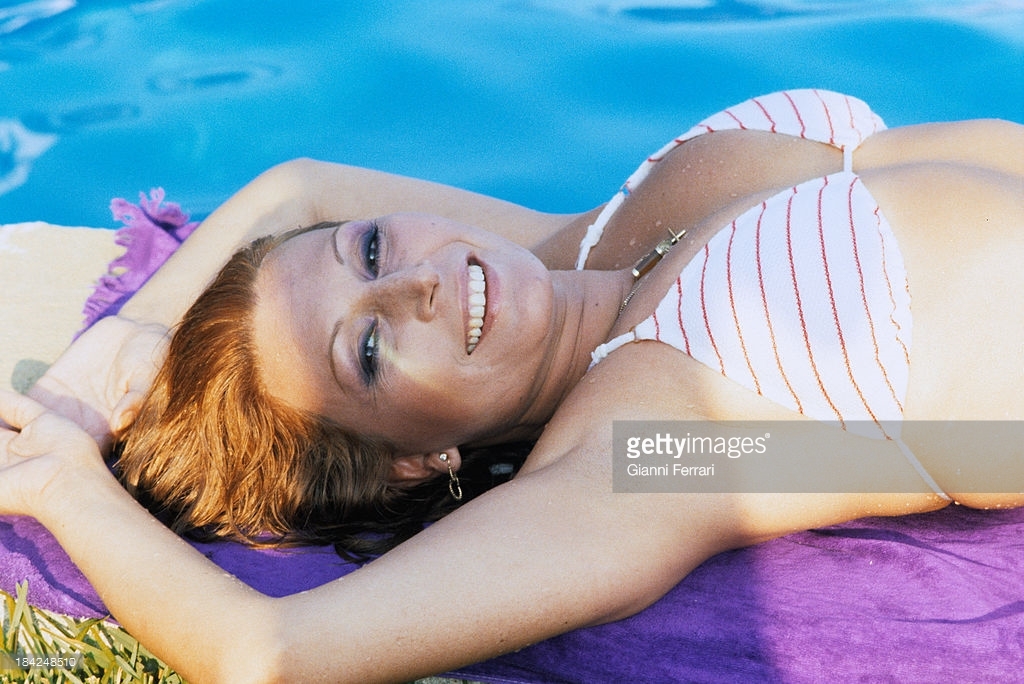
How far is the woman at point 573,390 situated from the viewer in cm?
188

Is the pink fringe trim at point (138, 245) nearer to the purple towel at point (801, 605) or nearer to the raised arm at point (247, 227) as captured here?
the raised arm at point (247, 227)

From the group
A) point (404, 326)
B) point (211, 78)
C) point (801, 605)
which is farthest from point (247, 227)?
point (211, 78)

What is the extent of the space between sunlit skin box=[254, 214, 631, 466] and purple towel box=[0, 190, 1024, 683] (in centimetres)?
41

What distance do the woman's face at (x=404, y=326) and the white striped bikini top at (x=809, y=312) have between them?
12.6 inches

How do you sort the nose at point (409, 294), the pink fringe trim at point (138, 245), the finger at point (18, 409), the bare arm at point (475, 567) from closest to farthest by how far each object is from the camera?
the bare arm at point (475, 567) < the nose at point (409, 294) < the finger at point (18, 409) < the pink fringe trim at point (138, 245)

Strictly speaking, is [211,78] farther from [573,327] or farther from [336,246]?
[573,327]

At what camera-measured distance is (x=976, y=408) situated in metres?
2.11

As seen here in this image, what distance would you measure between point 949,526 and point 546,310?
3.62ft

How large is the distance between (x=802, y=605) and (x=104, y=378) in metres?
1.89

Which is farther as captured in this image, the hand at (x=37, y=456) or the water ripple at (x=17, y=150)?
the water ripple at (x=17, y=150)

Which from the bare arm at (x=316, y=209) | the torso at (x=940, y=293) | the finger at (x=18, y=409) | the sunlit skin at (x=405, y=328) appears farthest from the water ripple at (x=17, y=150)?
the torso at (x=940, y=293)

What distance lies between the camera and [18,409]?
249 cm

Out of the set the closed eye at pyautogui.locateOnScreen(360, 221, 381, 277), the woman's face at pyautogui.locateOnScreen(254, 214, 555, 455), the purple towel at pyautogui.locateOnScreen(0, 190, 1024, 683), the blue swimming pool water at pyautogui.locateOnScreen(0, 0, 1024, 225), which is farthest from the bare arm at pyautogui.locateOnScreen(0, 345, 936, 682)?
the blue swimming pool water at pyautogui.locateOnScreen(0, 0, 1024, 225)

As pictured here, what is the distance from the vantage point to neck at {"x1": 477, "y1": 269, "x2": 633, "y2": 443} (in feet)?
8.28
